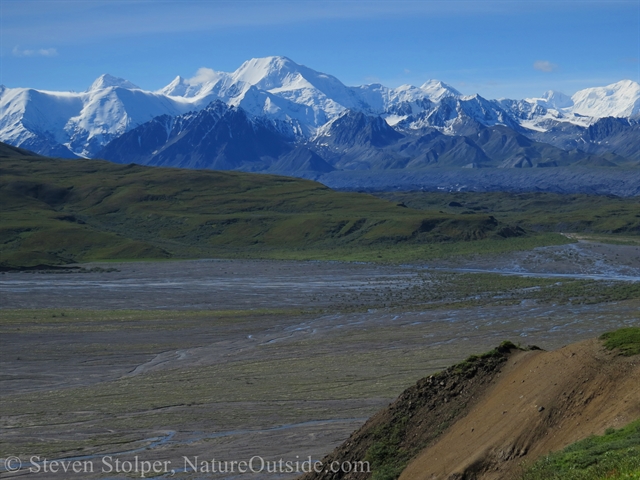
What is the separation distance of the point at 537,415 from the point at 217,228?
146 meters

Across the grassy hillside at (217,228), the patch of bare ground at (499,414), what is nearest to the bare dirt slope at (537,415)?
the patch of bare ground at (499,414)

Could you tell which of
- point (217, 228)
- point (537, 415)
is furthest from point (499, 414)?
point (217, 228)

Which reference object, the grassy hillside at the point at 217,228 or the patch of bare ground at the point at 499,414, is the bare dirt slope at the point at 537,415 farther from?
the grassy hillside at the point at 217,228

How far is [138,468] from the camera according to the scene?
95.3 ft

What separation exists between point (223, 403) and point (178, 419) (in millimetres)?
3152

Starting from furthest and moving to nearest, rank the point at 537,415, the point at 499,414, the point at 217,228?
the point at 217,228 < the point at 499,414 < the point at 537,415

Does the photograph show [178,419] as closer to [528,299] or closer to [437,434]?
[437,434]

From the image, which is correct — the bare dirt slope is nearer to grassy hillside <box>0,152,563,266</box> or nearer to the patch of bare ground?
the patch of bare ground

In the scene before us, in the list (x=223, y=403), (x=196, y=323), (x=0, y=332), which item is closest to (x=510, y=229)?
(x=196, y=323)

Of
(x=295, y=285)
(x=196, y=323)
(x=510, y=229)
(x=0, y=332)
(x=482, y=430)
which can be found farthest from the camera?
(x=510, y=229)

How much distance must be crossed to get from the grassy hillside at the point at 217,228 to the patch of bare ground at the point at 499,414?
100938mm

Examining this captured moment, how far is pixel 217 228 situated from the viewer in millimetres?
165125

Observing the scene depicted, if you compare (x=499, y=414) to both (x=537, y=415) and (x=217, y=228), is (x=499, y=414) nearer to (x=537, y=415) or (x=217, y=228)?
(x=537, y=415)

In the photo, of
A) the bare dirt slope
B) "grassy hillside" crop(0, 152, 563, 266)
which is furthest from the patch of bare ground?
"grassy hillside" crop(0, 152, 563, 266)
